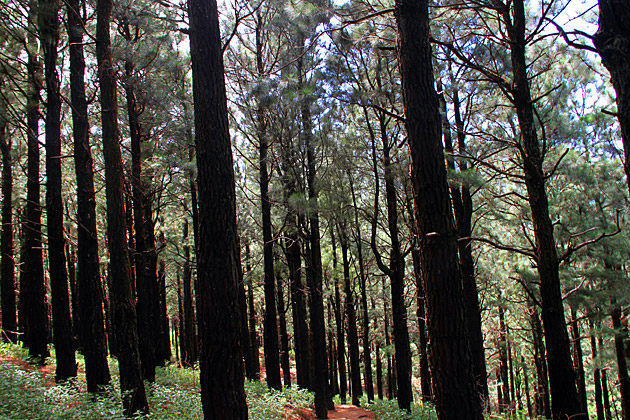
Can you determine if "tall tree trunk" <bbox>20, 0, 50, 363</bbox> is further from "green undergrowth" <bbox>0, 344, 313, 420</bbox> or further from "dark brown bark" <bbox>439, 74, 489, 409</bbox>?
"dark brown bark" <bbox>439, 74, 489, 409</bbox>

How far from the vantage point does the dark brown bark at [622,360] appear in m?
12.4

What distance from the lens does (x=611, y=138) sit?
10719 mm

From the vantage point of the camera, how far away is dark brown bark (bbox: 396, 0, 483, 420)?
3.79 meters

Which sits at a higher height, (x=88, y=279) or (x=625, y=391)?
(x=88, y=279)

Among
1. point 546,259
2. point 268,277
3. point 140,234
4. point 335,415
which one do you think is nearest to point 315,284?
point 268,277

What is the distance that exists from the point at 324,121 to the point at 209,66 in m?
5.10

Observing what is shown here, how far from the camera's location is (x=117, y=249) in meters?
6.06

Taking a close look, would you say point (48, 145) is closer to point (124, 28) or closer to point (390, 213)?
point (124, 28)

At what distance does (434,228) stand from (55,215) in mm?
7728

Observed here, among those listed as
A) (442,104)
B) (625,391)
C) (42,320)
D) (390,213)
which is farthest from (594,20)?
(42,320)

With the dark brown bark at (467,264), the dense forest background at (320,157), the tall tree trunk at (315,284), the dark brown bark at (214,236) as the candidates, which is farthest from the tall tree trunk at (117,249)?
the dark brown bark at (467,264)

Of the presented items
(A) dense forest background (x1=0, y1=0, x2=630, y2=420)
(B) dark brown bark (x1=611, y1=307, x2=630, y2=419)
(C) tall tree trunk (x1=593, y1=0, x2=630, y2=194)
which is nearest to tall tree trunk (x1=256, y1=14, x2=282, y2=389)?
(A) dense forest background (x1=0, y1=0, x2=630, y2=420)

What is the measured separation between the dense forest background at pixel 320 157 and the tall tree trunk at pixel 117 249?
32 mm

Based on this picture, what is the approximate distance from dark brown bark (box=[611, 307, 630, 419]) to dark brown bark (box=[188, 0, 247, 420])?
1346 cm
